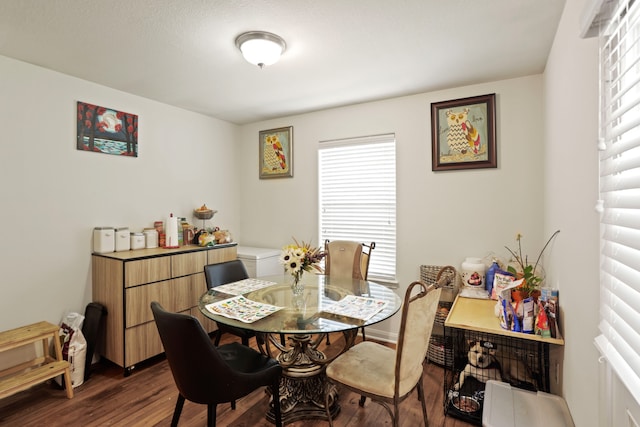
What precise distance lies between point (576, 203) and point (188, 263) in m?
3.10

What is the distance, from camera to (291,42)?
2.18 meters

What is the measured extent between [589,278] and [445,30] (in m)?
1.67

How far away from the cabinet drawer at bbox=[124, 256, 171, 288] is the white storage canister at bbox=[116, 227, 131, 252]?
41 centimetres

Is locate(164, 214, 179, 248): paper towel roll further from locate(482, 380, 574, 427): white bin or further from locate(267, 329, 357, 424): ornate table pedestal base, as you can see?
locate(482, 380, 574, 427): white bin

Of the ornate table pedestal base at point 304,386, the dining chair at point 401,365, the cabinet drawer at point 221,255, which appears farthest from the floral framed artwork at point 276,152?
the dining chair at point 401,365

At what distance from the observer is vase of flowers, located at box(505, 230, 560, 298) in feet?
6.61

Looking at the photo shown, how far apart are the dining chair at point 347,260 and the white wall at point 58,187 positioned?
193cm

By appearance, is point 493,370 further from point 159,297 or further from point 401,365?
point 159,297

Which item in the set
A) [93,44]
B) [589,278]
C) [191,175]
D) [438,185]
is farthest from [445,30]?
[191,175]

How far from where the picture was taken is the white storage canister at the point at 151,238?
3.16m

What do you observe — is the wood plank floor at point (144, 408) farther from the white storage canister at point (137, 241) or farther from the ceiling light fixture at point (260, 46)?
the ceiling light fixture at point (260, 46)

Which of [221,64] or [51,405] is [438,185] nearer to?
[221,64]

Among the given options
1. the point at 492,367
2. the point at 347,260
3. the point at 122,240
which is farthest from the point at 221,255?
the point at 492,367

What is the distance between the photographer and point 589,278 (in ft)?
4.38
